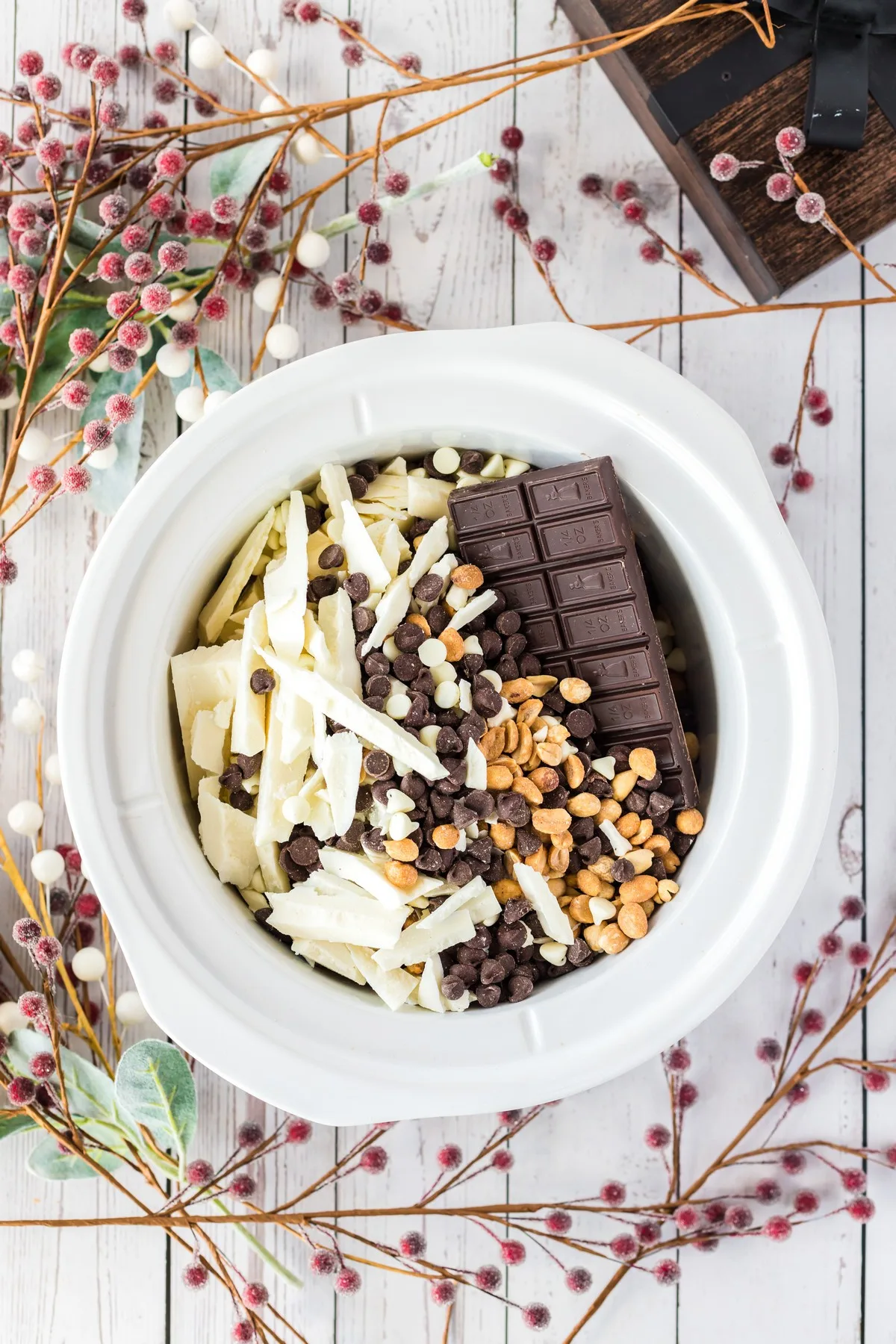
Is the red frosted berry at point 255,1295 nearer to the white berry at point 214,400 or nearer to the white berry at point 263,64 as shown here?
the white berry at point 214,400

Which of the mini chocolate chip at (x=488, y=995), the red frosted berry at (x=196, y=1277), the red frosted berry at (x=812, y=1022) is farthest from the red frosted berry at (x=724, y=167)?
the red frosted berry at (x=196, y=1277)

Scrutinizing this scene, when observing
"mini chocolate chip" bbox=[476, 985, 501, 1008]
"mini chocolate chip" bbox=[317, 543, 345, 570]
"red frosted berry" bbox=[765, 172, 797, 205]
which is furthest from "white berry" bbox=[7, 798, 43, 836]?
"red frosted berry" bbox=[765, 172, 797, 205]

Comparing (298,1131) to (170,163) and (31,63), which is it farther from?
(31,63)

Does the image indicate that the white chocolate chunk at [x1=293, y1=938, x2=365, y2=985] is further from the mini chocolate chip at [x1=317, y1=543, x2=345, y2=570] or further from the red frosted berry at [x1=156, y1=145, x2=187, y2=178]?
the red frosted berry at [x1=156, y1=145, x2=187, y2=178]

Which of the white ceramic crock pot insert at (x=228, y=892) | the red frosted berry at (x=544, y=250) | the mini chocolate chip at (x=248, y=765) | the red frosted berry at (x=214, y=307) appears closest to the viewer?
the white ceramic crock pot insert at (x=228, y=892)

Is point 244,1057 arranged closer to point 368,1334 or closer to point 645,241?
point 368,1334

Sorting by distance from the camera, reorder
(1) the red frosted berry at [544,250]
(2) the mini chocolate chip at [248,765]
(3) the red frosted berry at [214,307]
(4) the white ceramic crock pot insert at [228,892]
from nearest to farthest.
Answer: (4) the white ceramic crock pot insert at [228,892] → (2) the mini chocolate chip at [248,765] → (3) the red frosted berry at [214,307] → (1) the red frosted berry at [544,250]
